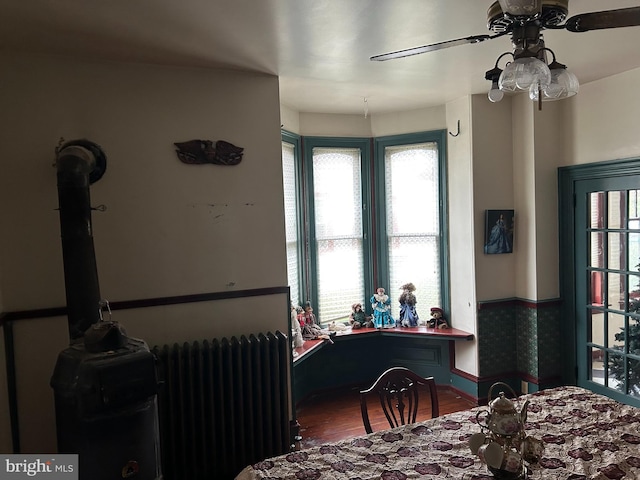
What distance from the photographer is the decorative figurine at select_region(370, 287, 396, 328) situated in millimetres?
4273

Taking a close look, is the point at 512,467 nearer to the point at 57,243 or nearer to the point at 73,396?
the point at 73,396

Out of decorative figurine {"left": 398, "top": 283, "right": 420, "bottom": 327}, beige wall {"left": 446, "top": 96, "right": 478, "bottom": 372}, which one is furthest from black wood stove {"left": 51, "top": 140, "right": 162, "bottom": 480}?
beige wall {"left": 446, "top": 96, "right": 478, "bottom": 372}

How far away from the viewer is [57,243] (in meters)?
2.62

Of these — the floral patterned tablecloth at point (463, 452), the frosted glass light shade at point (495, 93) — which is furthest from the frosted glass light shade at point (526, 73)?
the floral patterned tablecloth at point (463, 452)

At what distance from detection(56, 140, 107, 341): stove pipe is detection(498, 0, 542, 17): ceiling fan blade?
1.96m

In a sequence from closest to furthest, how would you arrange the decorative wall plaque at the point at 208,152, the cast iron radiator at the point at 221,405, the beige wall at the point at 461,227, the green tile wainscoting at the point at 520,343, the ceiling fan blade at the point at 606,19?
1. the ceiling fan blade at the point at 606,19
2. the cast iron radiator at the point at 221,405
3. the decorative wall plaque at the point at 208,152
4. the green tile wainscoting at the point at 520,343
5. the beige wall at the point at 461,227

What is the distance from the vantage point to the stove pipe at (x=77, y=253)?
2.12 meters

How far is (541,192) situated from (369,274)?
1.68 metres

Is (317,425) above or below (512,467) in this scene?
below

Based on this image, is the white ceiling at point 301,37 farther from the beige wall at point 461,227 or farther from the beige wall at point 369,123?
the beige wall at point 369,123

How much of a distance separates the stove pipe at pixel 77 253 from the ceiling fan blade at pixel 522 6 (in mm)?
1956

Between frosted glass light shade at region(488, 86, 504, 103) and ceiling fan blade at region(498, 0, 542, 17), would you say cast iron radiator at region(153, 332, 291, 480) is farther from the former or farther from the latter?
ceiling fan blade at region(498, 0, 542, 17)

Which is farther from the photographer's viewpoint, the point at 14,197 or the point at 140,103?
the point at 140,103

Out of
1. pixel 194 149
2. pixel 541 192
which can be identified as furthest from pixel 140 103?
pixel 541 192
